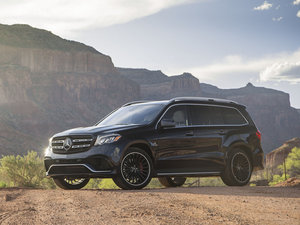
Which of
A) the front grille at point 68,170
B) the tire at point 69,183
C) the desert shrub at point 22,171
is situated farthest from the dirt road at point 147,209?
the desert shrub at point 22,171

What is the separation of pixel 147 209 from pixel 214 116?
5052 millimetres

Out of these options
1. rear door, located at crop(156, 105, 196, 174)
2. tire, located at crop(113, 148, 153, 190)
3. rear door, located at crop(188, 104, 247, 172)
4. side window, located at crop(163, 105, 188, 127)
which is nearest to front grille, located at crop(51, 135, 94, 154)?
tire, located at crop(113, 148, 153, 190)

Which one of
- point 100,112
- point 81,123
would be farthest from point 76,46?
point 81,123

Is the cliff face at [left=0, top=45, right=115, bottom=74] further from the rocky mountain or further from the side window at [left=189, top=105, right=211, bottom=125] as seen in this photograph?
the side window at [left=189, top=105, right=211, bottom=125]

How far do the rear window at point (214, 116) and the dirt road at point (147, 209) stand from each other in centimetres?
283

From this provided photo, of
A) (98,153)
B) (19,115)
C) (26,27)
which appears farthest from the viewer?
(26,27)

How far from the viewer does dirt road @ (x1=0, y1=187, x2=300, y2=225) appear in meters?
4.97

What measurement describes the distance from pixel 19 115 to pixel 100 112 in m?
35.9

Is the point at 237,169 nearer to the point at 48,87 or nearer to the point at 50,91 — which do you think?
the point at 50,91

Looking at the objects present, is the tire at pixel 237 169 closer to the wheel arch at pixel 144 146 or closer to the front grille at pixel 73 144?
the wheel arch at pixel 144 146

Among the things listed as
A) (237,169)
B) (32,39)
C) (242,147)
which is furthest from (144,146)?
(32,39)

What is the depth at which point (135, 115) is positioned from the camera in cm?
958

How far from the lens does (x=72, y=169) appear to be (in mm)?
8508

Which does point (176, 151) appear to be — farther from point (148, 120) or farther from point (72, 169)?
point (72, 169)
